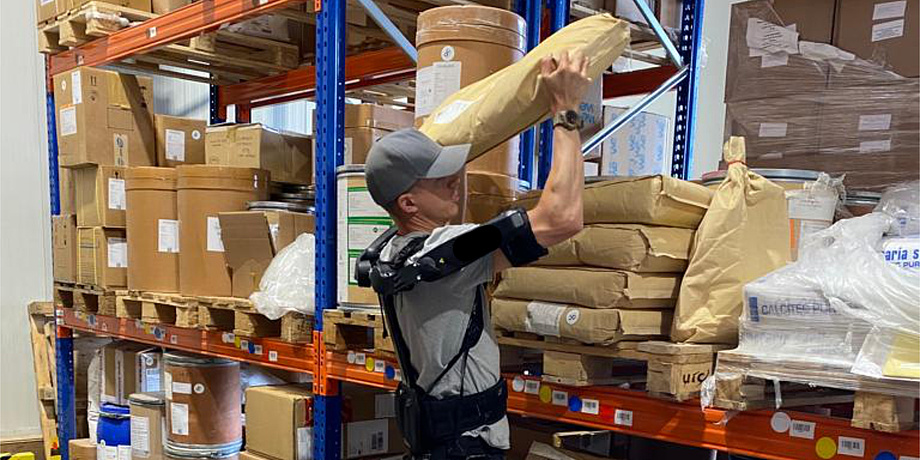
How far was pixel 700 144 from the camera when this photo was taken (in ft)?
31.0

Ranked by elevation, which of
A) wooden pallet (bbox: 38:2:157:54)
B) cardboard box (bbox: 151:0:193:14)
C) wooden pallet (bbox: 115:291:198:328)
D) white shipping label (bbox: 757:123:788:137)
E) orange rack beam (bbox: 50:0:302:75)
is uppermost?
cardboard box (bbox: 151:0:193:14)

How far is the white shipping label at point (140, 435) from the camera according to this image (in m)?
4.53

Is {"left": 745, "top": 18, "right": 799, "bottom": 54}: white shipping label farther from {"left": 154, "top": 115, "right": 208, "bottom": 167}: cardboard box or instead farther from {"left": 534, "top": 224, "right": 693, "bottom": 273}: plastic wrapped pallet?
{"left": 154, "top": 115, "right": 208, "bottom": 167}: cardboard box

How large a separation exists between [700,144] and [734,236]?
24.6ft

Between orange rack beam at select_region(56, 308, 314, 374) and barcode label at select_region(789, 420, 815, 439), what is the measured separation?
2225mm

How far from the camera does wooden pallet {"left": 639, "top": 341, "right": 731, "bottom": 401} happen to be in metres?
2.31

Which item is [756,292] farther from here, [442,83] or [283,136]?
[283,136]

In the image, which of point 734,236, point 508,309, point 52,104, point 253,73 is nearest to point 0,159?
point 52,104

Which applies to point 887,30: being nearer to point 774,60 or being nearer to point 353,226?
point 774,60

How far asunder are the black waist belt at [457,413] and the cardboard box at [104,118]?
3.43m

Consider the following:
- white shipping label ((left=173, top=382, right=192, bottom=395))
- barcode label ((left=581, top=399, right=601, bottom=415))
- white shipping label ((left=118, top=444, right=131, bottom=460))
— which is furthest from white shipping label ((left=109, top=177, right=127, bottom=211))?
barcode label ((left=581, top=399, right=601, bottom=415))

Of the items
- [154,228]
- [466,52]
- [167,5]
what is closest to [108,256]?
[154,228]

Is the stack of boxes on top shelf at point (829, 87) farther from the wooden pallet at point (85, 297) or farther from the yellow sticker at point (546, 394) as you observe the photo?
the wooden pallet at point (85, 297)

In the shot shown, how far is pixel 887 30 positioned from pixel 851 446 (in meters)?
1.65
